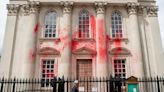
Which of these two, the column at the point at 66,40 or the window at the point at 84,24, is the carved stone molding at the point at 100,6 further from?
the column at the point at 66,40

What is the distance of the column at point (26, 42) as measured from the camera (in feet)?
69.3

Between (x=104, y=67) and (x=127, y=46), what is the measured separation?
3.44 meters

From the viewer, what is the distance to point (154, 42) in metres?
23.0

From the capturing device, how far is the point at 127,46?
22469mm

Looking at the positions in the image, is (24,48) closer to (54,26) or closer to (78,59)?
(54,26)

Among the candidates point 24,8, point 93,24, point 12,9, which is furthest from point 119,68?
point 12,9

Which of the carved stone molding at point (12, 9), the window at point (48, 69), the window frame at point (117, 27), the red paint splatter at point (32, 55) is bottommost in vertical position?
the window at point (48, 69)

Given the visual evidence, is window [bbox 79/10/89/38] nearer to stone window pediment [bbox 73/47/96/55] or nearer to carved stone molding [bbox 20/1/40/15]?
stone window pediment [bbox 73/47/96/55]

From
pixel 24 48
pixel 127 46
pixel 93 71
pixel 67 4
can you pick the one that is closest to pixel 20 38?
pixel 24 48

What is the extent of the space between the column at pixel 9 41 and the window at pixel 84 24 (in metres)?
6.73

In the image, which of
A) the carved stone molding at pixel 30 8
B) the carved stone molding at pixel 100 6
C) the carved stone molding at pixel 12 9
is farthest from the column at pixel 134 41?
the carved stone molding at pixel 12 9

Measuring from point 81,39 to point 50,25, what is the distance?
3639 mm

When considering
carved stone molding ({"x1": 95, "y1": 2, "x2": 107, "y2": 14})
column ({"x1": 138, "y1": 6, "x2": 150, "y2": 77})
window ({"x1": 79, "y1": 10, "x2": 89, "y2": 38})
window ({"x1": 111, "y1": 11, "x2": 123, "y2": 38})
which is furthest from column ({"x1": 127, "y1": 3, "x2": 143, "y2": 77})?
window ({"x1": 79, "y1": 10, "x2": 89, "y2": 38})

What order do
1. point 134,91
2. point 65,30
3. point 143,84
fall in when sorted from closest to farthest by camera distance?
1. point 134,91
2. point 143,84
3. point 65,30
